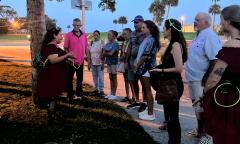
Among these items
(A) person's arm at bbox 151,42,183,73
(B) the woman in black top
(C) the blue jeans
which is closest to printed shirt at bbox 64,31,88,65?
(C) the blue jeans

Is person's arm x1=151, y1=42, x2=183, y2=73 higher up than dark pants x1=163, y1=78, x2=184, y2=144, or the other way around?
person's arm x1=151, y1=42, x2=183, y2=73

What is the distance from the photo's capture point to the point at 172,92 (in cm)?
624

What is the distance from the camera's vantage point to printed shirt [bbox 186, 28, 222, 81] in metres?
6.49

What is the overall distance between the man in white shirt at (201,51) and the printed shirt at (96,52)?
4.86 m

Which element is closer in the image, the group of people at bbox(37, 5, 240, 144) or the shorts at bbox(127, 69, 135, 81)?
the group of people at bbox(37, 5, 240, 144)

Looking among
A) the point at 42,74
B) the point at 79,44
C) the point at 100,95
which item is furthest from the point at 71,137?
the point at 100,95

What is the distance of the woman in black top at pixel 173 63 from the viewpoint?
Answer: 6.01 meters

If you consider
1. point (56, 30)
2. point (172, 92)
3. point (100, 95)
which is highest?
point (56, 30)

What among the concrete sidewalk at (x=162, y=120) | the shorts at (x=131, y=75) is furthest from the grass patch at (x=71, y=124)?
the shorts at (x=131, y=75)

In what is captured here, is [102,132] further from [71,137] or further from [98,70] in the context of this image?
[98,70]

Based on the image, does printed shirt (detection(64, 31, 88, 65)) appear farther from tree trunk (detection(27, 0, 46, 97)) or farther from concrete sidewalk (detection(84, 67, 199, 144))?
concrete sidewalk (detection(84, 67, 199, 144))

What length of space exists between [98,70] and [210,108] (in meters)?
7.50

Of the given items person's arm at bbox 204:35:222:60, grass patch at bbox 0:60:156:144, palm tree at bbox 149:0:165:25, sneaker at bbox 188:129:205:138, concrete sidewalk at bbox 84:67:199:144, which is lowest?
concrete sidewalk at bbox 84:67:199:144

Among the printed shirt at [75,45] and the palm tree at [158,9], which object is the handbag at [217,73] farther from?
the palm tree at [158,9]
